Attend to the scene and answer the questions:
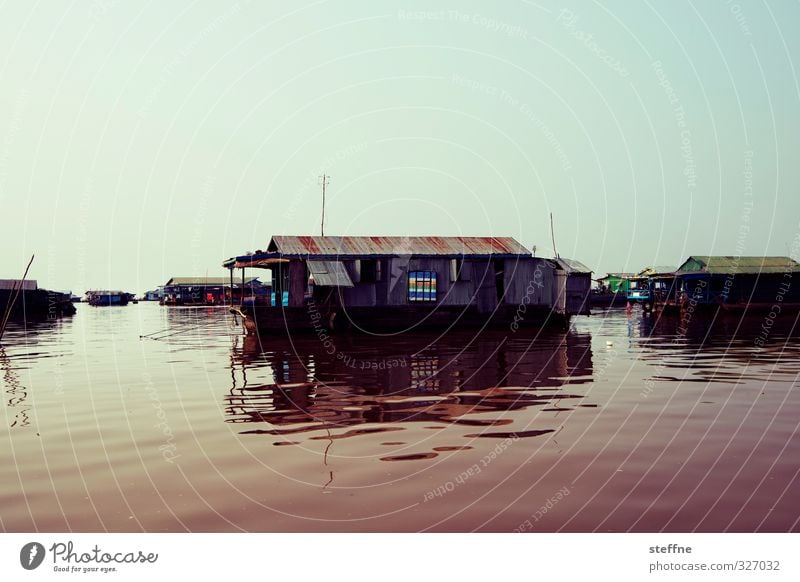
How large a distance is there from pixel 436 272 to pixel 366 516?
28.9 metres

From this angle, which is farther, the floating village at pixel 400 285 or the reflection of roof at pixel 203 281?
the reflection of roof at pixel 203 281

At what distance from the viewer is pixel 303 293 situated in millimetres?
33188

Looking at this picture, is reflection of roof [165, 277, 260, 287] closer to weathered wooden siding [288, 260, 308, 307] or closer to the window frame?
the window frame

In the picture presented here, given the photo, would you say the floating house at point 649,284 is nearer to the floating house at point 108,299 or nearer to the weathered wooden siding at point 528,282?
the weathered wooden siding at point 528,282

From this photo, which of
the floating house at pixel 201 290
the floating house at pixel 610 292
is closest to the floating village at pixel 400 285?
the floating house at pixel 610 292

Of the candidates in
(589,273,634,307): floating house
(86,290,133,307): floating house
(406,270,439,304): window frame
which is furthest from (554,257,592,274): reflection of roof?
(86,290,133,307): floating house

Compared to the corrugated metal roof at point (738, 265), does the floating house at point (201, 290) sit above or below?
below

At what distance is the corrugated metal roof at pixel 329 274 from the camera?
1275 inches

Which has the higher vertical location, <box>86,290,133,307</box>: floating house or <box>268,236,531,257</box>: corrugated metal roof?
<box>268,236,531,257</box>: corrugated metal roof

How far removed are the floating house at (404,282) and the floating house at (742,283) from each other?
75.4 ft

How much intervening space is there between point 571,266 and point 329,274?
56.6 ft

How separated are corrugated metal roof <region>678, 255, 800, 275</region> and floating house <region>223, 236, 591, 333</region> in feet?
82.8

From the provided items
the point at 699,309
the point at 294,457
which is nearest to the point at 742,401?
the point at 294,457

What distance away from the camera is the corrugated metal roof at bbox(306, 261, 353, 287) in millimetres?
32375
